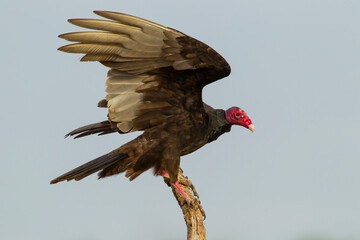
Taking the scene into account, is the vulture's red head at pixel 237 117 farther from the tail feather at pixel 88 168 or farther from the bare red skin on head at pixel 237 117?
the tail feather at pixel 88 168

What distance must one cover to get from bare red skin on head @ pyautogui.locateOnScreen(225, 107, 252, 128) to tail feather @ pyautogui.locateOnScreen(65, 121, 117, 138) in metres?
1.17

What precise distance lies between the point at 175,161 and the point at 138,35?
3.82ft

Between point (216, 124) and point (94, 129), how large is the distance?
129cm

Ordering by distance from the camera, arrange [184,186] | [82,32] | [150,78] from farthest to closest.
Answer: [184,186] → [150,78] → [82,32]

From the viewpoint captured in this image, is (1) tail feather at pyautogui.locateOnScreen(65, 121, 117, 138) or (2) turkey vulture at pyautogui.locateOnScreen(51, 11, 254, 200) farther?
(1) tail feather at pyautogui.locateOnScreen(65, 121, 117, 138)

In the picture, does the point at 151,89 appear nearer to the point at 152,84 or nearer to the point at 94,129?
the point at 152,84

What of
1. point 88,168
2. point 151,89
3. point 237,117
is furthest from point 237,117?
point 88,168

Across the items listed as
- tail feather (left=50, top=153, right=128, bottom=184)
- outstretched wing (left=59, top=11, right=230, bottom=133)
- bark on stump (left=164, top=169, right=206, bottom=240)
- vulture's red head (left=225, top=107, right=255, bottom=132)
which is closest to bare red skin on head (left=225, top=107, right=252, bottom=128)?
vulture's red head (left=225, top=107, right=255, bottom=132)

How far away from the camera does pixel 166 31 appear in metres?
5.17

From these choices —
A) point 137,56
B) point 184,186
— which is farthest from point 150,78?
point 184,186

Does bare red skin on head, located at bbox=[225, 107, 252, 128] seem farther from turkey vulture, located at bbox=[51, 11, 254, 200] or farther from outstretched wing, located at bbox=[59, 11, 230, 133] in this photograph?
outstretched wing, located at bbox=[59, 11, 230, 133]

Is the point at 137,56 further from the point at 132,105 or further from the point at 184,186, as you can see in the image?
the point at 184,186

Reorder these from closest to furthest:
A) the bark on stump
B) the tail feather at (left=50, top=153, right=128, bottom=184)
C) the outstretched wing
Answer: the outstretched wing < the tail feather at (left=50, top=153, right=128, bottom=184) < the bark on stump

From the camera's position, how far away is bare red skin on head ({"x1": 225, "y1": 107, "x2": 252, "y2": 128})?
595 centimetres
